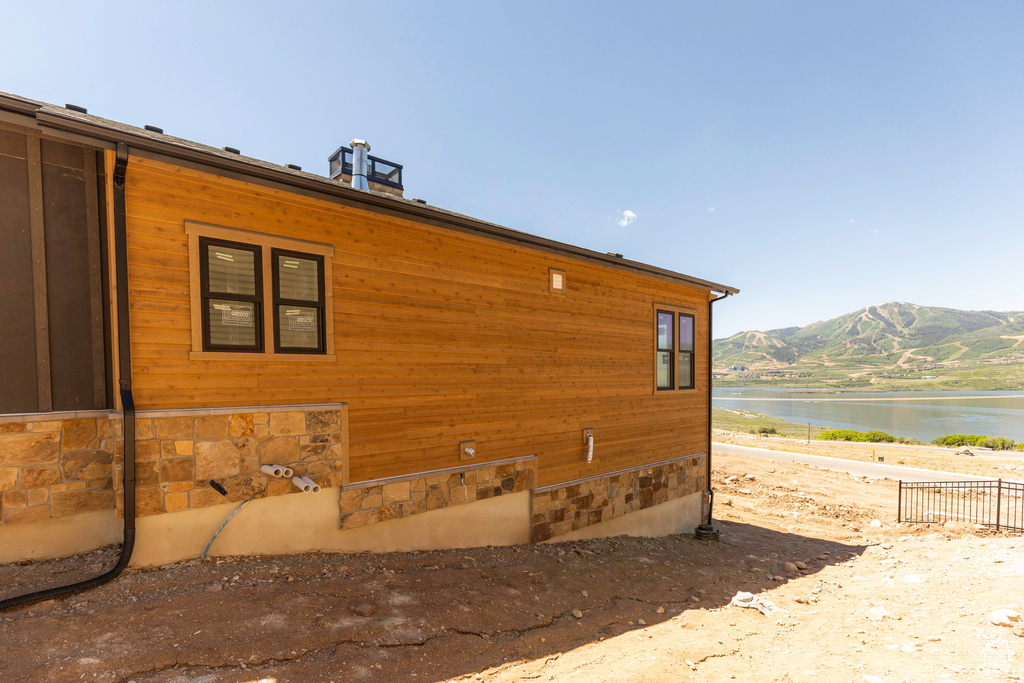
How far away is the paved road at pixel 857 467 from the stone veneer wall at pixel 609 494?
575 inches

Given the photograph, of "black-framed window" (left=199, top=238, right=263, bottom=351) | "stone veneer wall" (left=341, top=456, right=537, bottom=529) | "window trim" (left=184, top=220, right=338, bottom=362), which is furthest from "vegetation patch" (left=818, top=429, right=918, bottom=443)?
"black-framed window" (left=199, top=238, right=263, bottom=351)

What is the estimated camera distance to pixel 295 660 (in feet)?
12.4

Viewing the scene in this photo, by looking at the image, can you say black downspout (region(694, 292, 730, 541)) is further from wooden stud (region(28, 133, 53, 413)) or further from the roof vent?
wooden stud (region(28, 133, 53, 413))

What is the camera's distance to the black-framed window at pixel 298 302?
5.48 metres

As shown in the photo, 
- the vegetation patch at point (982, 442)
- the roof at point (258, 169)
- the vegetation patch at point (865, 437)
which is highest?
the roof at point (258, 169)

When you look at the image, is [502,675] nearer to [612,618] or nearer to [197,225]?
[612,618]

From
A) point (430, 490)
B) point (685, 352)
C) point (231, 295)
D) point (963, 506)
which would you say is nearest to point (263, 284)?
point (231, 295)

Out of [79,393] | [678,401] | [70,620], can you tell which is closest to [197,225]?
[79,393]

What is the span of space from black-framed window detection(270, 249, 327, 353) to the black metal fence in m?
15.6

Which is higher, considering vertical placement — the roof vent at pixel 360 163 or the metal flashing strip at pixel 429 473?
the roof vent at pixel 360 163

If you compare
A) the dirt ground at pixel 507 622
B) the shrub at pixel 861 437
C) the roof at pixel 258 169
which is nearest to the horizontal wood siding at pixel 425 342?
the roof at pixel 258 169

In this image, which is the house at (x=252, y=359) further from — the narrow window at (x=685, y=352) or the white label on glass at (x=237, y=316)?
the narrow window at (x=685, y=352)

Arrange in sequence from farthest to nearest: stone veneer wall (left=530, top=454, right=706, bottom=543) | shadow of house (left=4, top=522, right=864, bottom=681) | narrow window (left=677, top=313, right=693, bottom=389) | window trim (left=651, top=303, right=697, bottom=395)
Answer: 1. narrow window (left=677, top=313, right=693, bottom=389)
2. window trim (left=651, top=303, right=697, bottom=395)
3. stone veneer wall (left=530, top=454, right=706, bottom=543)
4. shadow of house (left=4, top=522, right=864, bottom=681)

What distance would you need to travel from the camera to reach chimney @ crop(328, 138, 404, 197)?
369 inches
